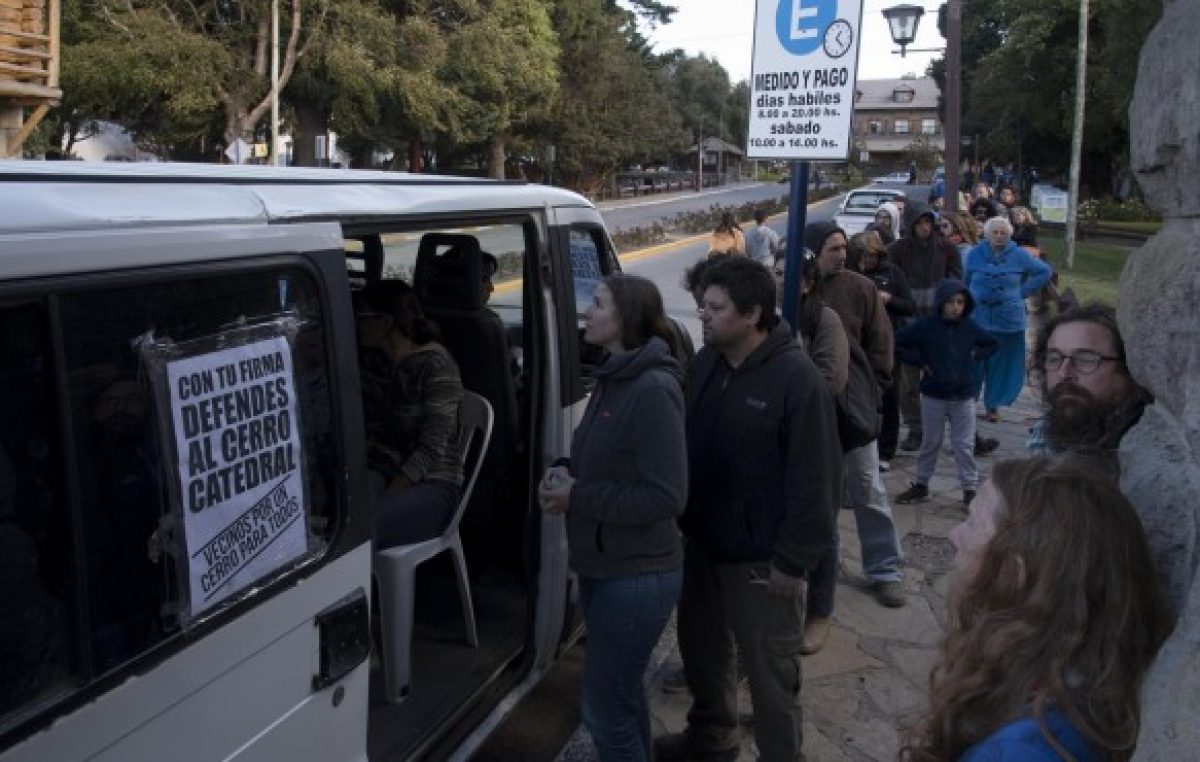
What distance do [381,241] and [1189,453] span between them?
11.9 ft

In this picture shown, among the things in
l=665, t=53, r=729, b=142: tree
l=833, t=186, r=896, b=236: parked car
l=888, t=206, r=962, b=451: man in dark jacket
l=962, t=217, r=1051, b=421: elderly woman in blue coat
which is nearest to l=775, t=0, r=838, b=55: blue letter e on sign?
l=888, t=206, r=962, b=451: man in dark jacket

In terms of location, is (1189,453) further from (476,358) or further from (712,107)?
(712,107)

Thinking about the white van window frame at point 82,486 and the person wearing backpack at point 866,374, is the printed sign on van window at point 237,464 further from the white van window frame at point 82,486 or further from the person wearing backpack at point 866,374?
the person wearing backpack at point 866,374

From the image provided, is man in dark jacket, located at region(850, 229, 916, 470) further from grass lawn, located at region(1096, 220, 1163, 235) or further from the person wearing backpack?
grass lawn, located at region(1096, 220, 1163, 235)

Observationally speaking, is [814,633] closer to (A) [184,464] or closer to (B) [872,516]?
(B) [872,516]

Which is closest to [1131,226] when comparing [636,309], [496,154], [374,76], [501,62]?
[501,62]

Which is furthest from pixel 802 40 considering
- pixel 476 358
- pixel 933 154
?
pixel 933 154

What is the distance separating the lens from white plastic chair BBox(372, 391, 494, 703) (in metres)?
3.11

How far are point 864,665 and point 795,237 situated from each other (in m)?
1.92

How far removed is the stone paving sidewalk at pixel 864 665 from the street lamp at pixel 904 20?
8346 millimetres

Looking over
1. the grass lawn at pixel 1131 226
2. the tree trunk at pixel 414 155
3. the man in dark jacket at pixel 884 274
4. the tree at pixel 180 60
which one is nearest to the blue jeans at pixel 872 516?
the man in dark jacket at pixel 884 274

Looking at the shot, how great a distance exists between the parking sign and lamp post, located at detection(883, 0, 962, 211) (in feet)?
31.1

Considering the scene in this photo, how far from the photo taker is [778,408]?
2.92m

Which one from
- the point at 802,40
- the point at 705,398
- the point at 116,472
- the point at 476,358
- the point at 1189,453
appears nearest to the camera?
the point at 1189,453
